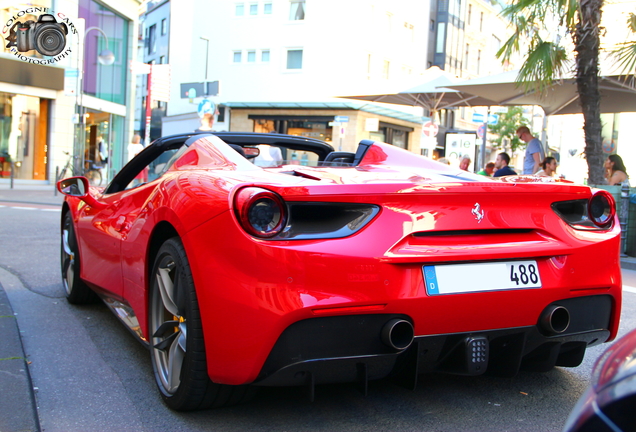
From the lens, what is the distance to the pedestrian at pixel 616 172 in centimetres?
1087

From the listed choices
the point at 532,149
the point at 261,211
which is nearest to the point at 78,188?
the point at 261,211

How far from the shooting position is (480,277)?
2.41m

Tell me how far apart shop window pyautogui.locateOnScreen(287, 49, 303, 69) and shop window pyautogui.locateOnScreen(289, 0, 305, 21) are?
1696mm

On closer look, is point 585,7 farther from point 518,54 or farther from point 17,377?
point 17,377

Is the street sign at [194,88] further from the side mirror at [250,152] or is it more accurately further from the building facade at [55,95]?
the side mirror at [250,152]

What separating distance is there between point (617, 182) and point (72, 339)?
9505 mm

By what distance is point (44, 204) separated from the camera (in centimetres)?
1552

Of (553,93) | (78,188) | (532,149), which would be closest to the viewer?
(78,188)

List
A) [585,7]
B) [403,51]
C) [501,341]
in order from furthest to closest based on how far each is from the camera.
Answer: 1. [403,51]
2. [585,7]
3. [501,341]

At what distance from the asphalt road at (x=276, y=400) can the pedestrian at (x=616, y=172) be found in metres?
7.68

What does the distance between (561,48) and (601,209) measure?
8178mm

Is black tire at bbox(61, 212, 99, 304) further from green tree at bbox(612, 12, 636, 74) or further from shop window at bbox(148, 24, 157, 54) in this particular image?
shop window at bbox(148, 24, 157, 54)

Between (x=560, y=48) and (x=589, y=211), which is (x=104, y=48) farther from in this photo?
(x=589, y=211)

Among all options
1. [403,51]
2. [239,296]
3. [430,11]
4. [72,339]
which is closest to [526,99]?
[72,339]
